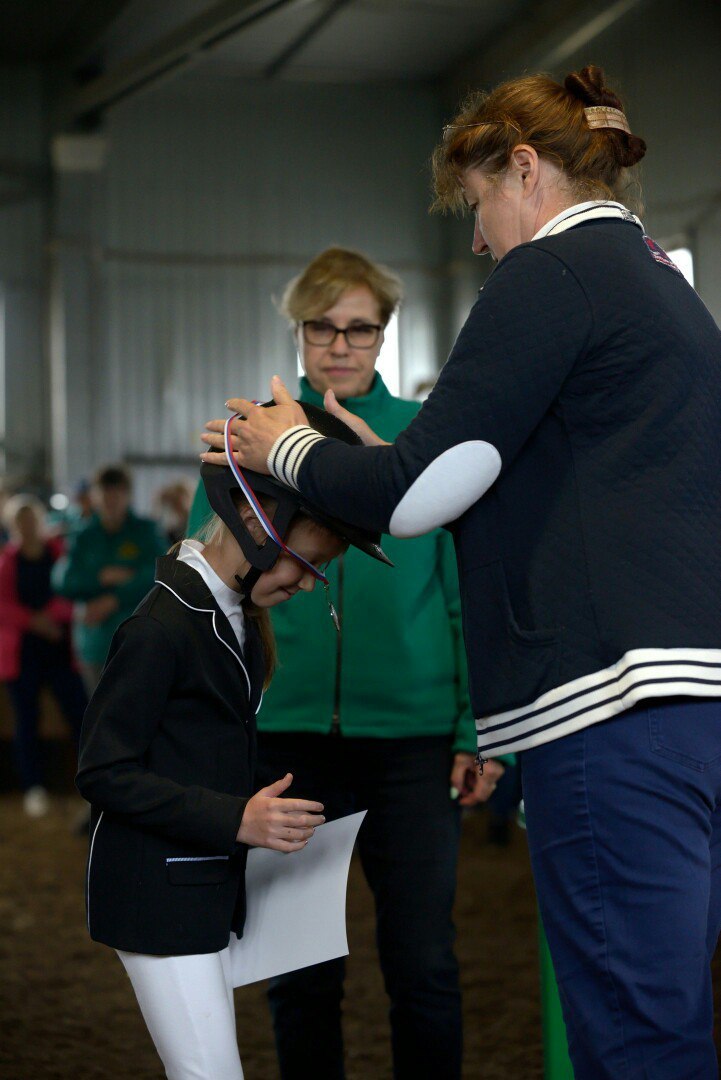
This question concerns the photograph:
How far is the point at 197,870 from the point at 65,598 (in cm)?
397

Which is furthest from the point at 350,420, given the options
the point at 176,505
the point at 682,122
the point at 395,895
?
the point at 176,505

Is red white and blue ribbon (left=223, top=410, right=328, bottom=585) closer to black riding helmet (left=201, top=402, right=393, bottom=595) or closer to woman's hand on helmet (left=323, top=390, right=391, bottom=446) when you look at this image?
black riding helmet (left=201, top=402, right=393, bottom=595)

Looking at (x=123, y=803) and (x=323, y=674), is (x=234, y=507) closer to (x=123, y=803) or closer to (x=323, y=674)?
(x=123, y=803)

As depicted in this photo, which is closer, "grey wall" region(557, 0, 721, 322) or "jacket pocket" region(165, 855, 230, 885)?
"jacket pocket" region(165, 855, 230, 885)

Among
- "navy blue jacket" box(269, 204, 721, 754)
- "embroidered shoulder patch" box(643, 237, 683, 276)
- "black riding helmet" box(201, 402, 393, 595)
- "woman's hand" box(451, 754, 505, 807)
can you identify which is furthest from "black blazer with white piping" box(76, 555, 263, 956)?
"embroidered shoulder patch" box(643, 237, 683, 276)

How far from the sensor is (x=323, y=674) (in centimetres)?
198

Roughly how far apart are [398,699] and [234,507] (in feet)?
1.91

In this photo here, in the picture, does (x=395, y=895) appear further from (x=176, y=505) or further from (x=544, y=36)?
(x=544, y=36)

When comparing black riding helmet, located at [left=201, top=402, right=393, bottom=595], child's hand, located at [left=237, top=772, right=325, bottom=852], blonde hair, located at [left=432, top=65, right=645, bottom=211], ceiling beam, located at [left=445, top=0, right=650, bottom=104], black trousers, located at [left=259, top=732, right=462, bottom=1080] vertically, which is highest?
ceiling beam, located at [left=445, top=0, right=650, bottom=104]

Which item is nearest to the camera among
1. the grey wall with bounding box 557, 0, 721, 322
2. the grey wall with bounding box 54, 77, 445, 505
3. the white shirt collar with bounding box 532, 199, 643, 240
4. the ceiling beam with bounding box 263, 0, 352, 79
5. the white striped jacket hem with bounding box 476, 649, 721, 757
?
the white striped jacket hem with bounding box 476, 649, 721, 757

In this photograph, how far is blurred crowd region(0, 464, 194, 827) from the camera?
5.20 m

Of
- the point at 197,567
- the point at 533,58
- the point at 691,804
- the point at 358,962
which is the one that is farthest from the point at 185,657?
the point at 533,58

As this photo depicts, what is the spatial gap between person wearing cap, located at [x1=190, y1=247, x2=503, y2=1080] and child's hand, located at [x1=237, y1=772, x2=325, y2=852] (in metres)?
0.48

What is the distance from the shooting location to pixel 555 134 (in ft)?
4.36
